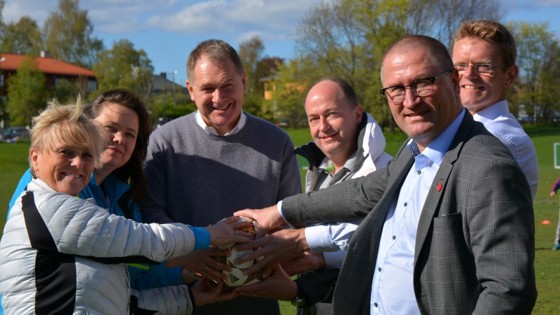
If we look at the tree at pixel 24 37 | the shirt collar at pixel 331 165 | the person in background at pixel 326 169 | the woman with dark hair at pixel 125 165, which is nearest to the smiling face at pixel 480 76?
the person in background at pixel 326 169

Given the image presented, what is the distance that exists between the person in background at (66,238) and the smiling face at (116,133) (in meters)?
0.62

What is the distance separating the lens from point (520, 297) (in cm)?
291

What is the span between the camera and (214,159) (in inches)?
205

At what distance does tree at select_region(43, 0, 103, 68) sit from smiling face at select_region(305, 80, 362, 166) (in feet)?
331

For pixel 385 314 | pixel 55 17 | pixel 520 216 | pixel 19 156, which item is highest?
pixel 55 17

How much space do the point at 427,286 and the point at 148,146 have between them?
2671 mm

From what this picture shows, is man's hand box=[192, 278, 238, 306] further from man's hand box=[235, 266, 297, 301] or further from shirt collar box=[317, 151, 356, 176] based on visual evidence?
shirt collar box=[317, 151, 356, 176]

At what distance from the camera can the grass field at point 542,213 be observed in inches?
414

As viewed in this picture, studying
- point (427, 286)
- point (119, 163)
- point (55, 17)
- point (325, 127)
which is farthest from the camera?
point (55, 17)

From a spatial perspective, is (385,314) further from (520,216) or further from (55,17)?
(55,17)

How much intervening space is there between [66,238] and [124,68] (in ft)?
280

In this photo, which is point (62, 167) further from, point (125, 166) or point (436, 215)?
point (436, 215)

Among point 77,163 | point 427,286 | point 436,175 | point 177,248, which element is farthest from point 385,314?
point 77,163

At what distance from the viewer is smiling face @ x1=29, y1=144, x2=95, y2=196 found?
12.2 ft
